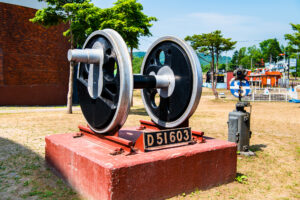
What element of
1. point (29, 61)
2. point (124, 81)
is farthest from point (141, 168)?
point (29, 61)

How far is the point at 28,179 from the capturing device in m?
4.13

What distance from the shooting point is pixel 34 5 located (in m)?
18.5

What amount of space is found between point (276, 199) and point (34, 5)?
63.2 feet

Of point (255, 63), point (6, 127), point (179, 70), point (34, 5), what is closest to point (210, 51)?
point (34, 5)

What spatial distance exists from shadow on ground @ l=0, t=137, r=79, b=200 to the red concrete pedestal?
0.55ft

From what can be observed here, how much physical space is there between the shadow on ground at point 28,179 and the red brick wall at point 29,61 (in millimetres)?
13485

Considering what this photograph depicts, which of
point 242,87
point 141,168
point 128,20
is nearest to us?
point 141,168

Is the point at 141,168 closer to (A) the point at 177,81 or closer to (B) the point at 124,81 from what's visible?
(B) the point at 124,81

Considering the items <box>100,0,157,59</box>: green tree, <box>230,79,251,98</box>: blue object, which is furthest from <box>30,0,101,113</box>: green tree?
<box>230,79,251,98</box>: blue object

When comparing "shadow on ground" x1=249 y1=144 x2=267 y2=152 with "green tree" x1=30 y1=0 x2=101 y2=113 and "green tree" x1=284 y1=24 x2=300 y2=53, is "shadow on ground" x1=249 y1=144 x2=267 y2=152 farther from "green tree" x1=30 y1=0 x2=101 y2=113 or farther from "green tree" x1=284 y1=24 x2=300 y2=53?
"green tree" x1=284 y1=24 x2=300 y2=53

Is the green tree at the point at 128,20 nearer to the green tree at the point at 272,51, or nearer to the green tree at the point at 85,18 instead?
the green tree at the point at 85,18

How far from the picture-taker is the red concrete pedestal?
295cm

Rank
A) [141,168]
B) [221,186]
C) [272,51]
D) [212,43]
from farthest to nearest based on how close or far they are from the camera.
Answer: [272,51]
[212,43]
[221,186]
[141,168]

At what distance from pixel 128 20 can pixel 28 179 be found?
11240 millimetres
